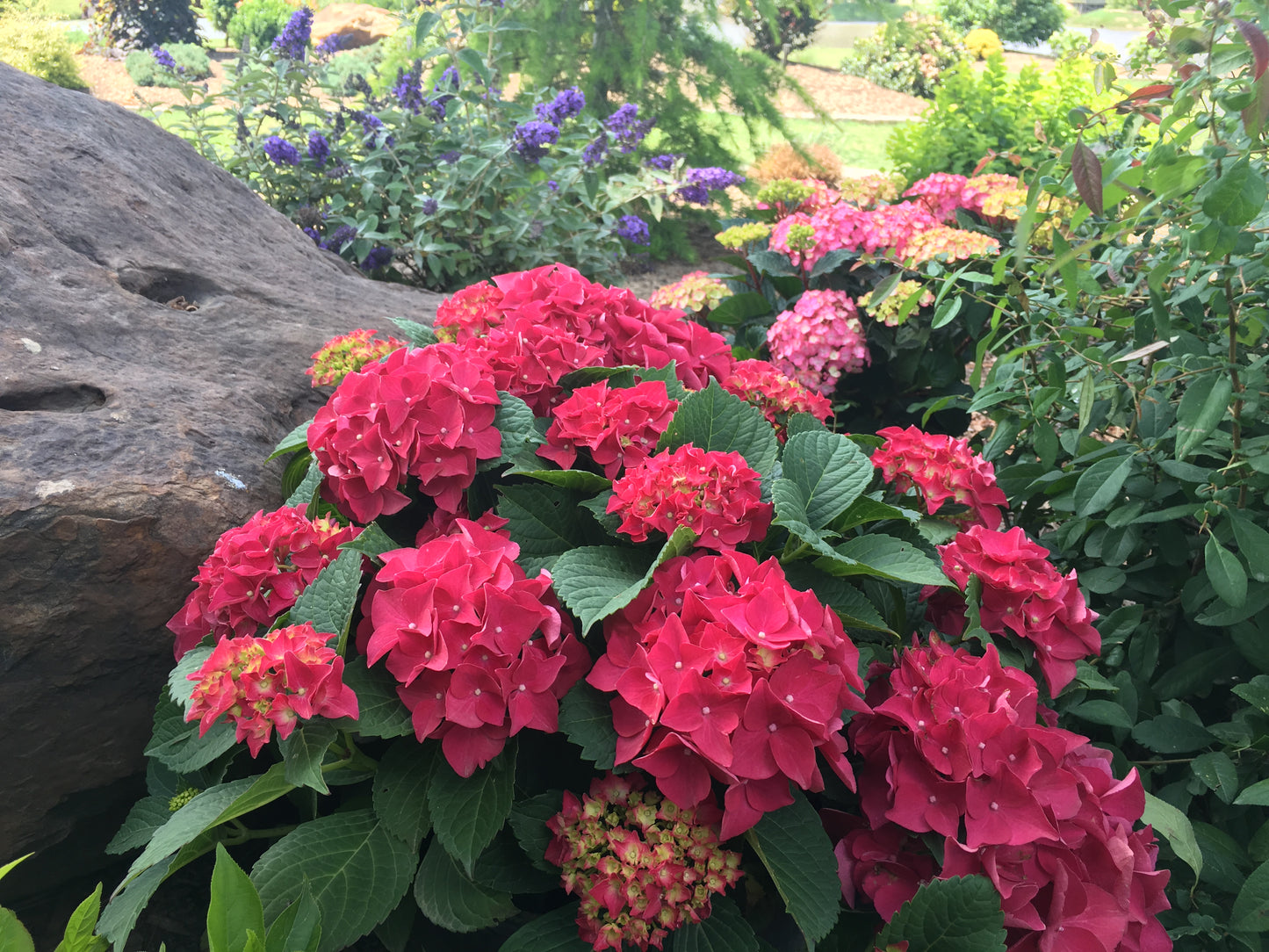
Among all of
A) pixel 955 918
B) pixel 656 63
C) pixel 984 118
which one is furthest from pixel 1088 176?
pixel 656 63

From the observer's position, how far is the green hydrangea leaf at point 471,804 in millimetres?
A: 1172

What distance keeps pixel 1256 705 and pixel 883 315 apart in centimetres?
152

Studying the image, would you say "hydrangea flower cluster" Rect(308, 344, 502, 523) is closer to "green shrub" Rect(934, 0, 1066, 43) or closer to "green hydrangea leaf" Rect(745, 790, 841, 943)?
"green hydrangea leaf" Rect(745, 790, 841, 943)

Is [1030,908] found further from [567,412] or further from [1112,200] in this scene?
[567,412]

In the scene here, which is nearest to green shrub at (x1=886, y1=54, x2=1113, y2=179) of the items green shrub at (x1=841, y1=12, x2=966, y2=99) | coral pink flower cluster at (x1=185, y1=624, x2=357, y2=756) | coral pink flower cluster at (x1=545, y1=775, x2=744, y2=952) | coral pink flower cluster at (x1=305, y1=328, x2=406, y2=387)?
coral pink flower cluster at (x1=305, y1=328, x2=406, y2=387)

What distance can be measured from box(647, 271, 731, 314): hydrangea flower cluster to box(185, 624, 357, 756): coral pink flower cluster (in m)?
2.27

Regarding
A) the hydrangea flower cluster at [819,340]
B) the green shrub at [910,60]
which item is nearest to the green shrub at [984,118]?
the hydrangea flower cluster at [819,340]

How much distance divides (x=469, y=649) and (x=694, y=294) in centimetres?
227

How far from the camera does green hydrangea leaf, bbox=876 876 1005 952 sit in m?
1.09

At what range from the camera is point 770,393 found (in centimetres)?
193

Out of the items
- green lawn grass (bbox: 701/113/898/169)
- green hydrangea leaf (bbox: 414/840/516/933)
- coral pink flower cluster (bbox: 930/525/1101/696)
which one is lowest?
green hydrangea leaf (bbox: 414/840/516/933)

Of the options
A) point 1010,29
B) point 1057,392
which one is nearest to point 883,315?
point 1057,392

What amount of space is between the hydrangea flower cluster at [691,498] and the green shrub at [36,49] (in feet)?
27.6

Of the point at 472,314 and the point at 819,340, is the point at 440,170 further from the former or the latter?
the point at 472,314
